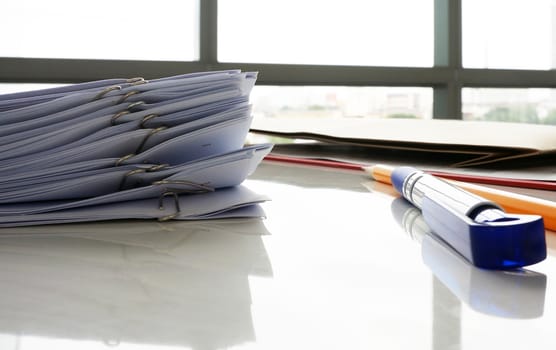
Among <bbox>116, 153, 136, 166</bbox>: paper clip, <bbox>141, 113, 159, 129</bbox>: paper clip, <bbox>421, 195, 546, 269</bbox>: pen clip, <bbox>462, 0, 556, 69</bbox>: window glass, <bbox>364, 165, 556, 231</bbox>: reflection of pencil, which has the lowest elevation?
<bbox>421, 195, 546, 269</bbox>: pen clip

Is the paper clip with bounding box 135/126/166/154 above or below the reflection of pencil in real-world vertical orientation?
above

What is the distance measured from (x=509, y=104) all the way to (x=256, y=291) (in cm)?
162

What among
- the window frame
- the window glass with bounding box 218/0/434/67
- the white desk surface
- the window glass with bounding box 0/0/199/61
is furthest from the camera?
the window glass with bounding box 218/0/434/67

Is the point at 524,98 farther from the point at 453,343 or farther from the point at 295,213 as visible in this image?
the point at 453,343

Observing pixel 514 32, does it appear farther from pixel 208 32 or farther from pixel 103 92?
pixel 103 92

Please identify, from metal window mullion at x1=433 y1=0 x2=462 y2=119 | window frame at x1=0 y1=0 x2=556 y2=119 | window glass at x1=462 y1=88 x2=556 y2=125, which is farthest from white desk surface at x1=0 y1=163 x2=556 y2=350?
window glass at x1=462 y1=88 x2=556 y2=125

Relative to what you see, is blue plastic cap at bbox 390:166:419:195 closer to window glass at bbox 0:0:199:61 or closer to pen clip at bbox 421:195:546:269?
pen clip at bbox 421:195:546:269

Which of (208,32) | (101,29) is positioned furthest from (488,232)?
(101,29)

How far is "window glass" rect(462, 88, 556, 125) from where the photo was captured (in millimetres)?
1621

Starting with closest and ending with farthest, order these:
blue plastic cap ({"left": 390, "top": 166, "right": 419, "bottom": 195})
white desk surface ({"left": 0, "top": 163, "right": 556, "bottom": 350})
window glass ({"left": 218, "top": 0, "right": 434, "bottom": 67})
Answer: white desk surface ({"left": 0, "top": 163, "right": 556, "bottom": 350})
blue plastic cap ({"left": 390, "top": 166, "right": 419, "bottom": 195})
window glass ({"left": 218, "top": 0, "right": 434, "bottom": 67})

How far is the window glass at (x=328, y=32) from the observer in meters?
1.48

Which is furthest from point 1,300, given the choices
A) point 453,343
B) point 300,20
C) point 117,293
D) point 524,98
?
point 524,98

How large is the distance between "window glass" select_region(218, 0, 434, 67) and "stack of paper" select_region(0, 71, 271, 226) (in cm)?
104

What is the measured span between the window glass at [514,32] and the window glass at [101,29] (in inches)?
32.3
